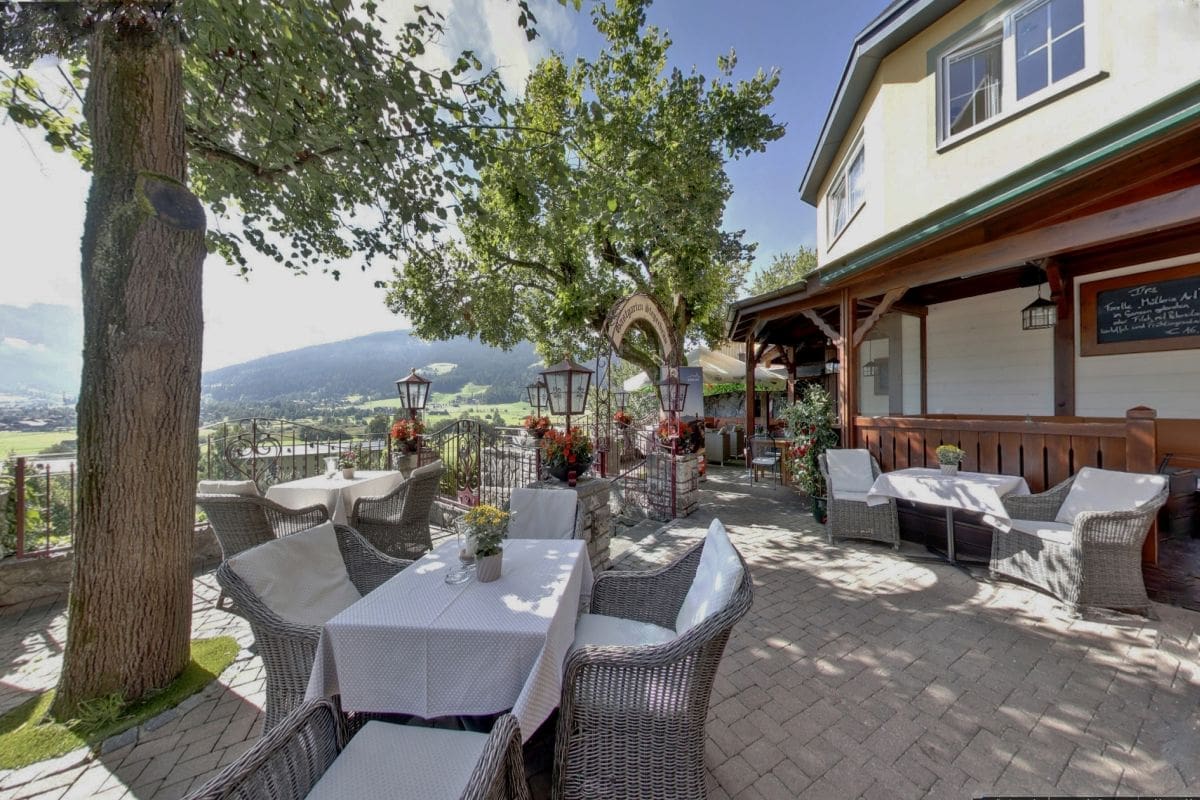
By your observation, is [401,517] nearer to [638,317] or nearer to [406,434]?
[406,434]

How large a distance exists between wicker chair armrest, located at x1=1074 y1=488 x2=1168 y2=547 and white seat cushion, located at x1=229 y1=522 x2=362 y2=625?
4.98m

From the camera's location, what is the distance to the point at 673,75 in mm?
9117

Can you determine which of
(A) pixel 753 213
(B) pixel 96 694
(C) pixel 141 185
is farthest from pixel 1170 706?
(A) pixel 753 213

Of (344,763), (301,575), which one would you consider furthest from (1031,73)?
(301,575)

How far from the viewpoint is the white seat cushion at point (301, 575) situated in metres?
2.09

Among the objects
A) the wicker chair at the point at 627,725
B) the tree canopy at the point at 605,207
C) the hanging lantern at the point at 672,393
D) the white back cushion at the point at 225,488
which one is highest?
the tree canopy at the point at 605,207

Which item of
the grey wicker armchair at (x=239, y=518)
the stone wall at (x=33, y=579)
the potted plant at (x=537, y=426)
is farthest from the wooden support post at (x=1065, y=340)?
the stone wall at (x=33, y=579)

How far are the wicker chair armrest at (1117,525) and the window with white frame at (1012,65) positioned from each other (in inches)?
186

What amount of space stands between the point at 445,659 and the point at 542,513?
5.38 ft

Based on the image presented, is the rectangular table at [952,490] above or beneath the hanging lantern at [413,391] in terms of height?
beneath

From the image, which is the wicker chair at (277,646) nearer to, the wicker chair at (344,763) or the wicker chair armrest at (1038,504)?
the wicker chair at (344,763)

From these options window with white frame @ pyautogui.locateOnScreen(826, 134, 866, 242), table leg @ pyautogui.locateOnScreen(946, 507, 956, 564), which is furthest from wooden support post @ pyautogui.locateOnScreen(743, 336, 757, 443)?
table leg @ pyautogui.locateOnScreen(946, 507, 956, 564)

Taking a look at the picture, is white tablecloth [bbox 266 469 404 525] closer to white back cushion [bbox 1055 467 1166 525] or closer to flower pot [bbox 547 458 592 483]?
flower pot [bbox 547 458 592 483]

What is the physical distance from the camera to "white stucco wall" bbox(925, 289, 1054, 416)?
581cm
